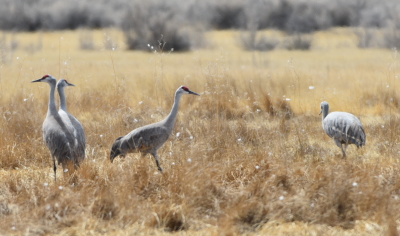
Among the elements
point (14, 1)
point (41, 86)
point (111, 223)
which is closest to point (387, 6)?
point (14, 1)

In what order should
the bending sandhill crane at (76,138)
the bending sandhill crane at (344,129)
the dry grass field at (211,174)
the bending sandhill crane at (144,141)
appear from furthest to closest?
the bending sandhill crane at (344,129), the bending sandhill crane at (144,141), the bending sandhill crane at (76,138), the dry grass field at (211,174)

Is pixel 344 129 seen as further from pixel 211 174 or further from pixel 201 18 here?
pixel 201 18

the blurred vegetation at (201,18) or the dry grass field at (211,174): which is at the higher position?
the dry grass field at (211,174)

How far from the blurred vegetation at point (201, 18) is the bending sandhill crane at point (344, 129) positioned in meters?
12.3

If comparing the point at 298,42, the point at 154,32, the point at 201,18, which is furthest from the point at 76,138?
the point at 201,18

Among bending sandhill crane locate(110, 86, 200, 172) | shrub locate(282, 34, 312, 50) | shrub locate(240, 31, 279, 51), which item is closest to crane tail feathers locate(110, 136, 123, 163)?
bending sandhill crane locate(110, 86, 200, 172)

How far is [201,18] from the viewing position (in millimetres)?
25891

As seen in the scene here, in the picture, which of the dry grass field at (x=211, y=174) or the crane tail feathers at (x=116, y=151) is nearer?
the dry grass field at (x=211, y=174)

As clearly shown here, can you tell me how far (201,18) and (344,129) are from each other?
19453 millimetres

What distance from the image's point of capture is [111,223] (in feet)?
15.8

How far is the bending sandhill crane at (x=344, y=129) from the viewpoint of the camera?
702 centimetres

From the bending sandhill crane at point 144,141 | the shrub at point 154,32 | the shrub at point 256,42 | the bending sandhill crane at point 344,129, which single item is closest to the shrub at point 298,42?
the shrub at point 256,42

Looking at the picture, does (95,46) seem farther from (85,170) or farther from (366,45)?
(85,170)

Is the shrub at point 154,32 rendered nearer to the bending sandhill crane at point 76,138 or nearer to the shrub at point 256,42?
the shrub at point 256,42
